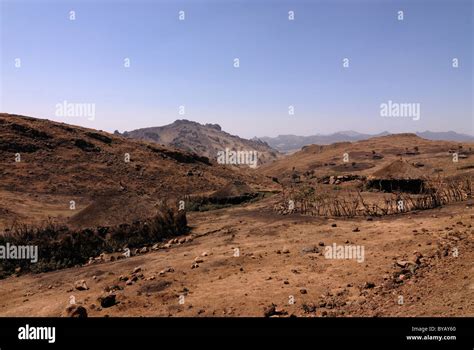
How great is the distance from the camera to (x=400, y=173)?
738 inches

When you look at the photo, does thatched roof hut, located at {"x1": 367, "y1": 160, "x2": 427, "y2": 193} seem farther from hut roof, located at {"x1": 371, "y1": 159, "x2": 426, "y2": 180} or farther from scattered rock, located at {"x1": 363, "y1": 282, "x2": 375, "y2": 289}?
scattered rock, located at {"x1": 363, "y1": 282, "x2": 375, "y2": 289}

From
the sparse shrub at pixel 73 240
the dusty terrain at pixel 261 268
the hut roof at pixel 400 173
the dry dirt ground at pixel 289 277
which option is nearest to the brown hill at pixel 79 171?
the dusty terrain at pixel 261 268

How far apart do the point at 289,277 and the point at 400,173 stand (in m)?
12.0

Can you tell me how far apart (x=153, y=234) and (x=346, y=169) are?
2859 cm

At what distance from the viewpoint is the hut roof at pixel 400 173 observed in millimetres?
18375

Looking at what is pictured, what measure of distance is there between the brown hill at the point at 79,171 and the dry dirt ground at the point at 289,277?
9.01 metres

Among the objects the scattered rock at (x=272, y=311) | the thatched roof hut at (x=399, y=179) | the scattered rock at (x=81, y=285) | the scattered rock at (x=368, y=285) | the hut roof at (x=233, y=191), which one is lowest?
the scattered rock at (x=81, y=285)

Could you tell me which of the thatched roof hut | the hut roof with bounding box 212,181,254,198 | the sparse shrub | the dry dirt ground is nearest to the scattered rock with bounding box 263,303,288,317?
the dry dirt ground

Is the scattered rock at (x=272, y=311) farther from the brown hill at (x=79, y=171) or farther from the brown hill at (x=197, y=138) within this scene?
the brown hill at (x=197, y=138)

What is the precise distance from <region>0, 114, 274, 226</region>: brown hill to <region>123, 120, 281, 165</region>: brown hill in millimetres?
55186

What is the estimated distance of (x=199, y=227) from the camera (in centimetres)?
1536
